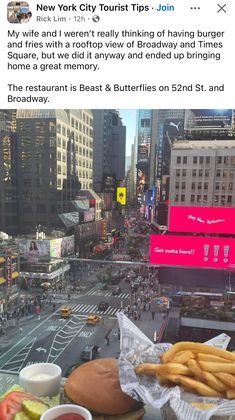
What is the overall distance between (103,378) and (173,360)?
127 millimetres

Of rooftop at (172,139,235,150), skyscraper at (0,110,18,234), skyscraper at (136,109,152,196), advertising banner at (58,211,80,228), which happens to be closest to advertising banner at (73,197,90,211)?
advertising banner at (58,211,80,228)

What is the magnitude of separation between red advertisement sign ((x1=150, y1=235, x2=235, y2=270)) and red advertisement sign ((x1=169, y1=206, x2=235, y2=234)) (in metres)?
0.36

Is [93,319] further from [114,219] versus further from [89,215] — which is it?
[89,215]

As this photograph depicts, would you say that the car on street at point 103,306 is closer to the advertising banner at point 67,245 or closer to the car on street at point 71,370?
the advertising banner at point 67,245

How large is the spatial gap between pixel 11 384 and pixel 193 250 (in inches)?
361

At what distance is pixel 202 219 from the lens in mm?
10070

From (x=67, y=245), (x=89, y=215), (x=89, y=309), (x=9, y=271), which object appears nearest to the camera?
(x=89, y=309)

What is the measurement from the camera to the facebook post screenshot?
1.97ft

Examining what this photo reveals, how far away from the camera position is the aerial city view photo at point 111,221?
6586mm

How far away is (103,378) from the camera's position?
2.00ft
